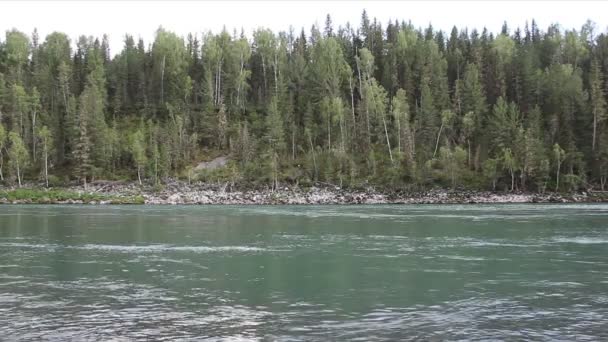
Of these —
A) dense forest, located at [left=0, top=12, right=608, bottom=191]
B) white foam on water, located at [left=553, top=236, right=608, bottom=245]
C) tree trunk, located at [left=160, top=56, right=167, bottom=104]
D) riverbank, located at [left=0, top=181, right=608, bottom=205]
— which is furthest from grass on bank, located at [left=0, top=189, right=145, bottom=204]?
white foam on water, located at [left=553, top=236, right=608, bottom=245]

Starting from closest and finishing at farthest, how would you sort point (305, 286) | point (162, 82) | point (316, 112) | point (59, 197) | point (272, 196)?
1. point (305, 286)
2. point (59, 197)
3. point (272, 196)
4. point (316, 112)
5. point (162, 82)

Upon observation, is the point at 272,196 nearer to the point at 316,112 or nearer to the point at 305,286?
the point at 316,112

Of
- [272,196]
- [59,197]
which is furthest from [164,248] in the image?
[59,197]

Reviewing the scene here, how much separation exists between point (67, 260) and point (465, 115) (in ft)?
282

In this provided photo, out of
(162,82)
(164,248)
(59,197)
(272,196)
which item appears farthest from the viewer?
(162,82)

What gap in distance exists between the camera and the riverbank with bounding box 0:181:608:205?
7744cm

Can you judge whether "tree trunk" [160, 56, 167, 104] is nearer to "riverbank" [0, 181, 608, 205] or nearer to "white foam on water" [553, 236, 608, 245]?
"riverbank" [0, 181, 608, 205]

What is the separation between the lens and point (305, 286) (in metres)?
18.7

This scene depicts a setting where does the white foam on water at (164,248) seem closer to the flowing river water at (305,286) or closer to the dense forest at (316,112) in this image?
the flowing river water at (305,286)

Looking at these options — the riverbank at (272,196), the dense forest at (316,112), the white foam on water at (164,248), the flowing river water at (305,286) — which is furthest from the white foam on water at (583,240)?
the dense forest at (316,112)

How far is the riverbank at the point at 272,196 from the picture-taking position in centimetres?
7744

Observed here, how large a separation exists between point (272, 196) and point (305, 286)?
62.8 m

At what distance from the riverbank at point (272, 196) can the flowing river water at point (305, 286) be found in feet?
139

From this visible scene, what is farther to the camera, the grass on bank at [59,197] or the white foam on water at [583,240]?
the grass on bank at [59,197]
